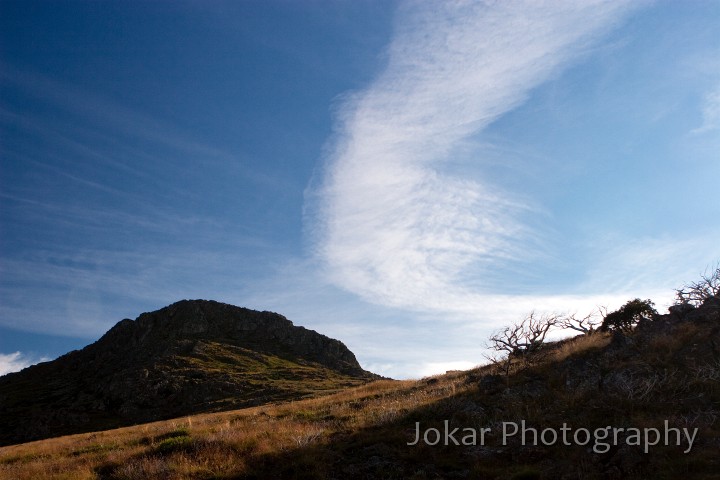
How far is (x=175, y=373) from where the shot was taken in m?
82.6

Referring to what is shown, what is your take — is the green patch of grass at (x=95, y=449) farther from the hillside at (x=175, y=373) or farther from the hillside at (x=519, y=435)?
the hillside at (x=175, y=373)

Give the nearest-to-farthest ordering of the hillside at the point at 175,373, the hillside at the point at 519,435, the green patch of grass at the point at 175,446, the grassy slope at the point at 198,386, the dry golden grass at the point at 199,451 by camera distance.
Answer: the hillside at the point at 519,435 < the dry golden grass at the point at 199,451 < the green patch of grass at the point at 175,446 < the grassy slope at the point at 198,386 < the hillside at the point at 175,373

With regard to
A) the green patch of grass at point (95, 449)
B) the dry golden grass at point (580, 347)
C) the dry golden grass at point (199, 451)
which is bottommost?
the green patch of grass at point (95, 449)

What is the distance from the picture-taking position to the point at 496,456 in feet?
37.5

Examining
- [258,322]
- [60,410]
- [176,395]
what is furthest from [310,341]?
[60,410]

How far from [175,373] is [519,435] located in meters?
82.2

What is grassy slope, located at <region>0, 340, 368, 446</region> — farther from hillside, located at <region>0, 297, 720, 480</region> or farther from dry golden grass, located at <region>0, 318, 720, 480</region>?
hillside, located at <region>0, 297, 720, 480</region>

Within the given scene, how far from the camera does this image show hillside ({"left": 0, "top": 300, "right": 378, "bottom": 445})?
219ft

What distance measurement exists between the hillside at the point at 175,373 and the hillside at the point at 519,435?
4126 centimetres

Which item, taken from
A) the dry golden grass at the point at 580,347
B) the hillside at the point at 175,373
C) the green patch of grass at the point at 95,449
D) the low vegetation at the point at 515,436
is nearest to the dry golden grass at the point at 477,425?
the low vegetation at the point at 515,436

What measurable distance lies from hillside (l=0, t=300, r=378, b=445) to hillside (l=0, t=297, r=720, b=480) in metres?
41.3

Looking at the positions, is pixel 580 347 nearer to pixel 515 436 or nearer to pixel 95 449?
pixel 515 436

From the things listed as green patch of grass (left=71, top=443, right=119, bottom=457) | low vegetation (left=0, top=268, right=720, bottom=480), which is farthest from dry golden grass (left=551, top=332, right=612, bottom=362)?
green patch of grass (left=71, top=443, right=119, bottom=457)

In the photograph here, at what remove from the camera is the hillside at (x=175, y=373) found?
66.7 meters
